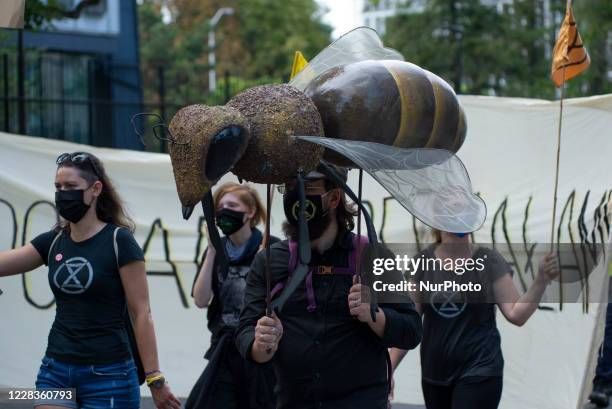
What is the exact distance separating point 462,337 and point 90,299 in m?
1.86

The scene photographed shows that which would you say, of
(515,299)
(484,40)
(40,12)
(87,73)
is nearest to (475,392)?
(515,299)

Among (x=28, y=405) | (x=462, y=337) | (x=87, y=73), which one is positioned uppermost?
(x=87, y=73)

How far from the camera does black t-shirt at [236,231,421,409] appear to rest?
144 inches

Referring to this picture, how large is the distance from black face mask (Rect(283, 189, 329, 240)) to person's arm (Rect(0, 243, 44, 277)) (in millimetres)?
1441

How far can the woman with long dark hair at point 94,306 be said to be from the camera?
14.0 feet

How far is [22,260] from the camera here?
4.54 metres

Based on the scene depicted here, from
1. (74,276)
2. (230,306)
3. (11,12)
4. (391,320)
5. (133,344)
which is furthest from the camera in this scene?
(230,306)

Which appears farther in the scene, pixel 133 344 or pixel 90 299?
pixel 133 344

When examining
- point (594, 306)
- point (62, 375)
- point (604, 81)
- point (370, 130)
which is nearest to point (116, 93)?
point (604, 81)

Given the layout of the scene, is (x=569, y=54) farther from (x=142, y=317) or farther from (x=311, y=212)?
(x=142, y=317)

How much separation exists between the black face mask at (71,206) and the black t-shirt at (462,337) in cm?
165

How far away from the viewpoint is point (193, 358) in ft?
24.6

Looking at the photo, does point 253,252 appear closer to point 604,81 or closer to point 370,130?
point 370,130

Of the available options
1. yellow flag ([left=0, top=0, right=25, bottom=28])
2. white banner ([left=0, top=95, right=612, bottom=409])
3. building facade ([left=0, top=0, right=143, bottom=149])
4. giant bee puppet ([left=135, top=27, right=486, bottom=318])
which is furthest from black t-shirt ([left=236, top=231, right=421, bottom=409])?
building facade ([left=0, top=0, right=143, bottom=149])
